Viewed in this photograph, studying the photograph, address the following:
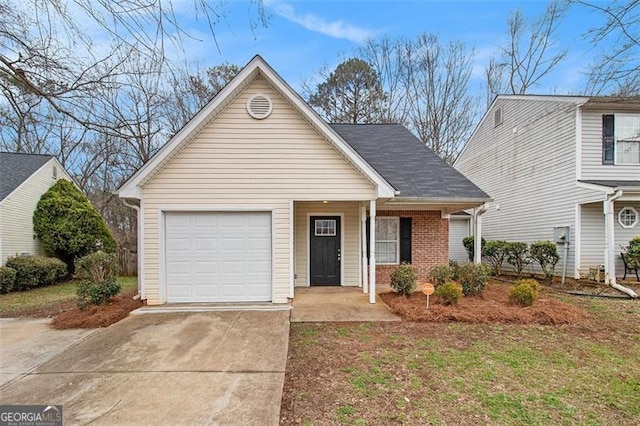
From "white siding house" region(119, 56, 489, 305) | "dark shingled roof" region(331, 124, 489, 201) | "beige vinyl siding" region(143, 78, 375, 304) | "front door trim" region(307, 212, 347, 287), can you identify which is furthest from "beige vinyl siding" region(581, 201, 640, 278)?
"beige vinyl siding" region(143, 78, 375, 304)

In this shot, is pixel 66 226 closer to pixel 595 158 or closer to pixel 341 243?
pixel 341 243

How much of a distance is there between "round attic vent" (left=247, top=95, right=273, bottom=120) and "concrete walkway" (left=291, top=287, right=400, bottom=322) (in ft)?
14.3

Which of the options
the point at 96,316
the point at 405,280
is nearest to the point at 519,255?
the point at 405,280

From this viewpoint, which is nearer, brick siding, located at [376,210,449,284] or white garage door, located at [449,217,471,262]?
brick siding, located at [376,210,449,284]

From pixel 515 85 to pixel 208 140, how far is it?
20847 millimetres

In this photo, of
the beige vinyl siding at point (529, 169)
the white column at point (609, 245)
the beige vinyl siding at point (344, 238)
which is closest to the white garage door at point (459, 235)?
the beige vinyl siding at point (529, 169)

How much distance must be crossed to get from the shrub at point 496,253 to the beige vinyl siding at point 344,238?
6474mm

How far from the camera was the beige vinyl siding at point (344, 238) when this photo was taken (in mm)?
9828

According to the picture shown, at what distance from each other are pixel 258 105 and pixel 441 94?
16.9m

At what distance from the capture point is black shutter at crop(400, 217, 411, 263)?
1024 cm

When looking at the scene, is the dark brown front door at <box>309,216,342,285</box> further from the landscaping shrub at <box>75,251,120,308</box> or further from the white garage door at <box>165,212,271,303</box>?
the landscaping shrub at <box>75,251,120,308</box>

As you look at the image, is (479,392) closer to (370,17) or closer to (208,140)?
(370,17)

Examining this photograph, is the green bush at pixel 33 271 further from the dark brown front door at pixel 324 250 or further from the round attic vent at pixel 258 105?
the round attic vent at pixel 258 105

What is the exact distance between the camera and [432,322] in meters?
6.63
